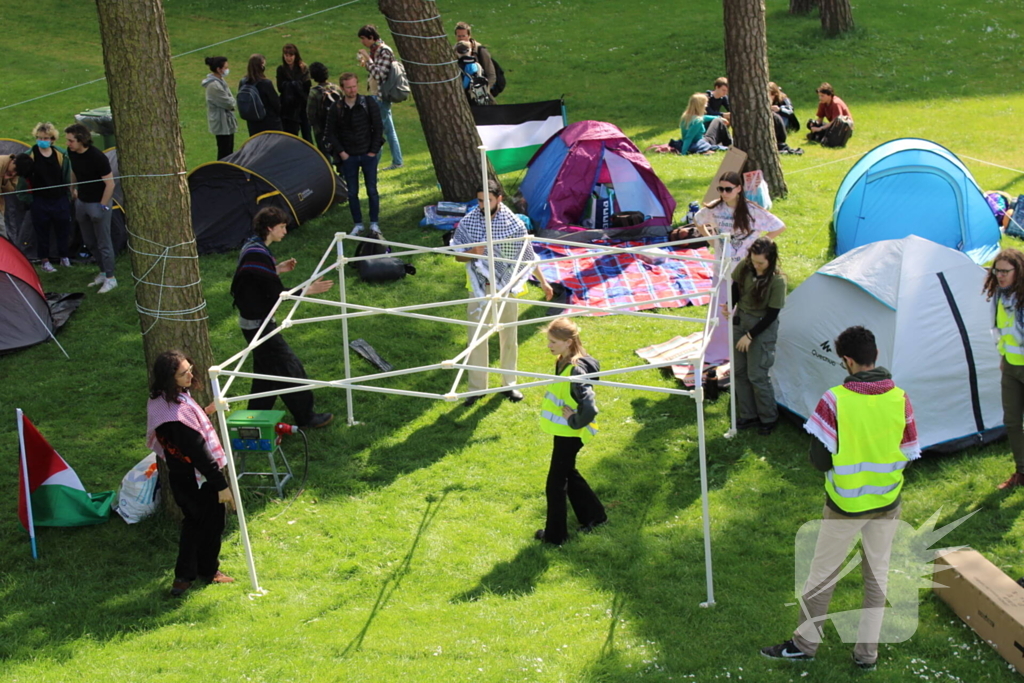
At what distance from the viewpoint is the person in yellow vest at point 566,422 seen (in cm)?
552

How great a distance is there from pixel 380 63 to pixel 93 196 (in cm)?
442

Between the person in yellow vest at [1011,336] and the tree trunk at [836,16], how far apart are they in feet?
51.8

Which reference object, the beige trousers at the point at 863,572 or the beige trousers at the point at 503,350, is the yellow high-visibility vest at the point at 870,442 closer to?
the beige trousers at the point at 863,572

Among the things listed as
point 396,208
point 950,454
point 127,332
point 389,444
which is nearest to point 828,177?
point 396,208

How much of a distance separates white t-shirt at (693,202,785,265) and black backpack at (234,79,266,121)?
7012 millimetres

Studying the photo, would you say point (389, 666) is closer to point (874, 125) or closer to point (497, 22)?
point (874, 125)

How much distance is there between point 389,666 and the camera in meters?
4.86

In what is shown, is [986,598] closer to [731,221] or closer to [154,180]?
[731,221]

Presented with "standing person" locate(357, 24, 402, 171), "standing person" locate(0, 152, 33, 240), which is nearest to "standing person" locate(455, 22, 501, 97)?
"standing person" locate(357, 24, 402, 171)

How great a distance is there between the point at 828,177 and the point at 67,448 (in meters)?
9.94

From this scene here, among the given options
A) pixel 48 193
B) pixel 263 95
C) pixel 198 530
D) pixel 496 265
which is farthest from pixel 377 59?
pixel 198 530

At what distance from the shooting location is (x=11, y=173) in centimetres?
1035

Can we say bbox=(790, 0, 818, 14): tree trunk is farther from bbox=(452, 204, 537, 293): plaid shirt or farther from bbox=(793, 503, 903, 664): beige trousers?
bbox=(793, 503, 903, 664): beige trousers

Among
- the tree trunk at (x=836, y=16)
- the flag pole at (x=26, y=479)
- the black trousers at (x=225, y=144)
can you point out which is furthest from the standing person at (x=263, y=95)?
the tree trunk at (x=836, y=16)
